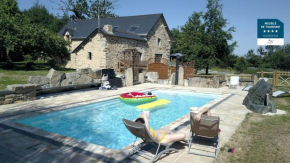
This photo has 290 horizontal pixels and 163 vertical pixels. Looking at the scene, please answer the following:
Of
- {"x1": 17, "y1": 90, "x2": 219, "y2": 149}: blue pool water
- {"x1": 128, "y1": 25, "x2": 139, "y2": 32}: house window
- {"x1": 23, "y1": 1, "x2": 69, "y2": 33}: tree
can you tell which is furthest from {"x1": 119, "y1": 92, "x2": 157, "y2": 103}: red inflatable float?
{"x1": 23, "y1": 1, "x2": 69, "y2": 33}: tree

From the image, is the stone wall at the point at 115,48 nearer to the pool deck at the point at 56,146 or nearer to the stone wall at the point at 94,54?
the stone wall at the point at 94,54

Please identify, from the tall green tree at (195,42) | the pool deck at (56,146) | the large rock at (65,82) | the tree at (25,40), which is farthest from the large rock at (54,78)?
the tall green tree at (195,42)

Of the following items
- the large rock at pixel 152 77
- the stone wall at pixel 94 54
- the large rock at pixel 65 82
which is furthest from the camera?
the stone wall at pixel 94 54

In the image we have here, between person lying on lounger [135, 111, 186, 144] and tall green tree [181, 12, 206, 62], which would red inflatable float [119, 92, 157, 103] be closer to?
person lying on lounger [135, 111, 186, 144]

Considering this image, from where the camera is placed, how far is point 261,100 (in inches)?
345

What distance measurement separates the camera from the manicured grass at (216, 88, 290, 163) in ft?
15.0

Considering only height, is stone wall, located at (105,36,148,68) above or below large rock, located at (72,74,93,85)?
above

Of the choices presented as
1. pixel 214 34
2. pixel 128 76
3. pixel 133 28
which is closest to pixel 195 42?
pixel 214 34

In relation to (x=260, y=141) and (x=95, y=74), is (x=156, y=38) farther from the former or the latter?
(x=260, y=141)

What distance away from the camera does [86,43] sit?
2669 centimetres

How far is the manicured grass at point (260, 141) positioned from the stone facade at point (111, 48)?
1887cm

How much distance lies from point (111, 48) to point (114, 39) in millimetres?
1063

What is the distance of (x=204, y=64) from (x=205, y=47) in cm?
194

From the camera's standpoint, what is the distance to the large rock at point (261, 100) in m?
8.41
